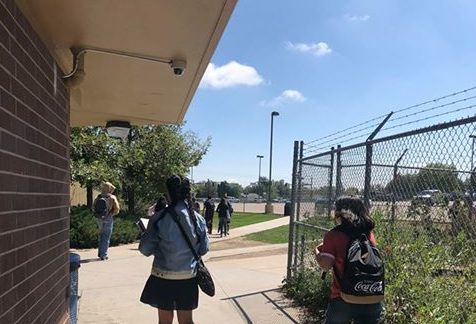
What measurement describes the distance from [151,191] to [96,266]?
10490mm

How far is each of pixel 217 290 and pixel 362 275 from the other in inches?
199

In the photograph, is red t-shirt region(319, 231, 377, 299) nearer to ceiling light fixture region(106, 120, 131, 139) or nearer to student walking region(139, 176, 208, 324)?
student walking region(139, 176, 208, 324)

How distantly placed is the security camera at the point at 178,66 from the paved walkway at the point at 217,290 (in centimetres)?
339

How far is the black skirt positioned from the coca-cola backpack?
4.85 feet

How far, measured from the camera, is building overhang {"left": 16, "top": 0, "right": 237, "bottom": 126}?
351 centimetres

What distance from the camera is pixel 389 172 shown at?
5.73 m

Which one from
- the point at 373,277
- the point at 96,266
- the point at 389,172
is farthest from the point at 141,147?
the point at 373,277

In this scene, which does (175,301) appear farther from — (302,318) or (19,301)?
(302,318)

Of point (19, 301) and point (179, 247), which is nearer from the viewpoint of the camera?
point (19, 301)

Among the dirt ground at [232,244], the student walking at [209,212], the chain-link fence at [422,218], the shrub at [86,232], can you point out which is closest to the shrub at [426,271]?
the chain-link fence at [422,218]

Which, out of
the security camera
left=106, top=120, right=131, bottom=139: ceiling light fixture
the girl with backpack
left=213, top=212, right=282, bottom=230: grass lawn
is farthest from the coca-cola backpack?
left=213, top=212, right=282, bottom=230: grass lawn

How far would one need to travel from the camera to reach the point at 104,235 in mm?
11766

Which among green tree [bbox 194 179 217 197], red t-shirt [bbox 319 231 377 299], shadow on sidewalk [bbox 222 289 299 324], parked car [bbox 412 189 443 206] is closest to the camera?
red t-shirt [bbox 319 231 377 299]

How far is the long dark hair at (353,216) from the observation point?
4383 millimetres
